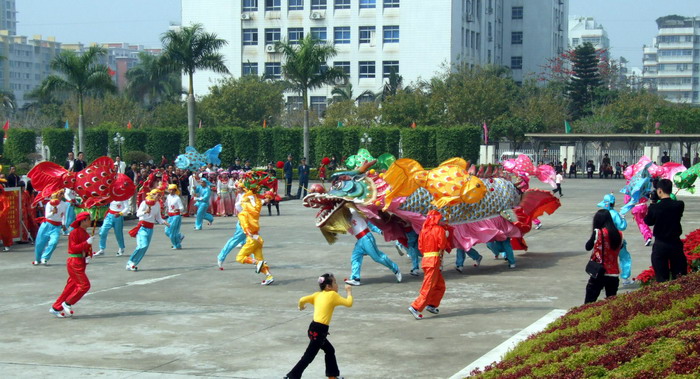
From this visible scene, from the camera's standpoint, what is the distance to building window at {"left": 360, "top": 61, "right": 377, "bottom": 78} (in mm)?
80000

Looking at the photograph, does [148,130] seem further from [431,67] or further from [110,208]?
[110,208]

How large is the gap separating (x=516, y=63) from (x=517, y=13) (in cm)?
528

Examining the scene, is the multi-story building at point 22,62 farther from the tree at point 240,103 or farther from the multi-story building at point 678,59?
the multi-story building at point 678,59

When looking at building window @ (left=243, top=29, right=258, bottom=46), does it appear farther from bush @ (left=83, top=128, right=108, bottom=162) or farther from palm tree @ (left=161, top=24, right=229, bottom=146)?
palm tree @ (left=161, top=24, right=229, bottom=146)

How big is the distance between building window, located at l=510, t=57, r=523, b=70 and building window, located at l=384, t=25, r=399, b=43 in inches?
840

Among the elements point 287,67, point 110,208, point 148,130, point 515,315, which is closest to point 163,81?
point 148,130

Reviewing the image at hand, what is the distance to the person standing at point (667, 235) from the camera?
11.1 m

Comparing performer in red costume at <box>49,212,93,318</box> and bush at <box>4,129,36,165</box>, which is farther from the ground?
bush at <box>4,129,36,165</box>

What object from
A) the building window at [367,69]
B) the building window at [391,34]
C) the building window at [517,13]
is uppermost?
the building window at [517,13]

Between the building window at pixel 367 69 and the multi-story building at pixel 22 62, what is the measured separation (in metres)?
97.0

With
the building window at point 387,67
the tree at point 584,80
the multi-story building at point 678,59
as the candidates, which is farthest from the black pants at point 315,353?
the multi-story building at point 678,59

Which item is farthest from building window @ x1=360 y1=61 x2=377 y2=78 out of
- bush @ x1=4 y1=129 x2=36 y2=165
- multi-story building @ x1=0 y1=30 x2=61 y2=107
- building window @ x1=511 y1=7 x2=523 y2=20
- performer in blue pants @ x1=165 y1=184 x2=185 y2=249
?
multi-story building @ x1=0 y1=30 x2=61 y2=107

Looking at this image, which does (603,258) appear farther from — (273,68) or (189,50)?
(273,68)

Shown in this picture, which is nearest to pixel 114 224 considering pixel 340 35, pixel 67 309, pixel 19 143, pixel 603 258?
pixel 67 309
